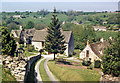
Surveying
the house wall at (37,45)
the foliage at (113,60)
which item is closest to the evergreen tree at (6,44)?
the foliage at (113,60)

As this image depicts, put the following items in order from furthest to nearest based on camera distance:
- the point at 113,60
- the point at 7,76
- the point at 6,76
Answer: the point at 113,60 → the point at 7,76 → the point at 6,76

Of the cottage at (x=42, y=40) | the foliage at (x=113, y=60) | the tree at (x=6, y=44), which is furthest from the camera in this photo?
the cottage at (x=42, y=40)

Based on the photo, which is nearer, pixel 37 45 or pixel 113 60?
pixel 113 60

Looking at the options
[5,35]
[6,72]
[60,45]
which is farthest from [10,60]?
[60,45]

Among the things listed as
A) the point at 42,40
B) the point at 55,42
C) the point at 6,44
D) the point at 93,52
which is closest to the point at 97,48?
the point at 93,52

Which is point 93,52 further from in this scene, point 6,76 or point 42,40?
point 6,76

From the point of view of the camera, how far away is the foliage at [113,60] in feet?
81.1

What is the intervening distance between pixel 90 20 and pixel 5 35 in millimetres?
165341

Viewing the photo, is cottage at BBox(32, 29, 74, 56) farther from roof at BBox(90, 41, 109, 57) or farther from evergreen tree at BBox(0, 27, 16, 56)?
evergreen tree at BBox(0, 27, 16, 56)

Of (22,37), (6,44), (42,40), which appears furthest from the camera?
(22,37)

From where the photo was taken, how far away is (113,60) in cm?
2625

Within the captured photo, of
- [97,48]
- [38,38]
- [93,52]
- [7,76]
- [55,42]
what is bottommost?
[7,76]

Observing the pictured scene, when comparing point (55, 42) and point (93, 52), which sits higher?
point (55, 42)

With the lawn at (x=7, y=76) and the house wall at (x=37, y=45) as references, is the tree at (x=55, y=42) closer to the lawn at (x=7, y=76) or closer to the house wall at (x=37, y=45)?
the house wall at (x=37, y=45)
